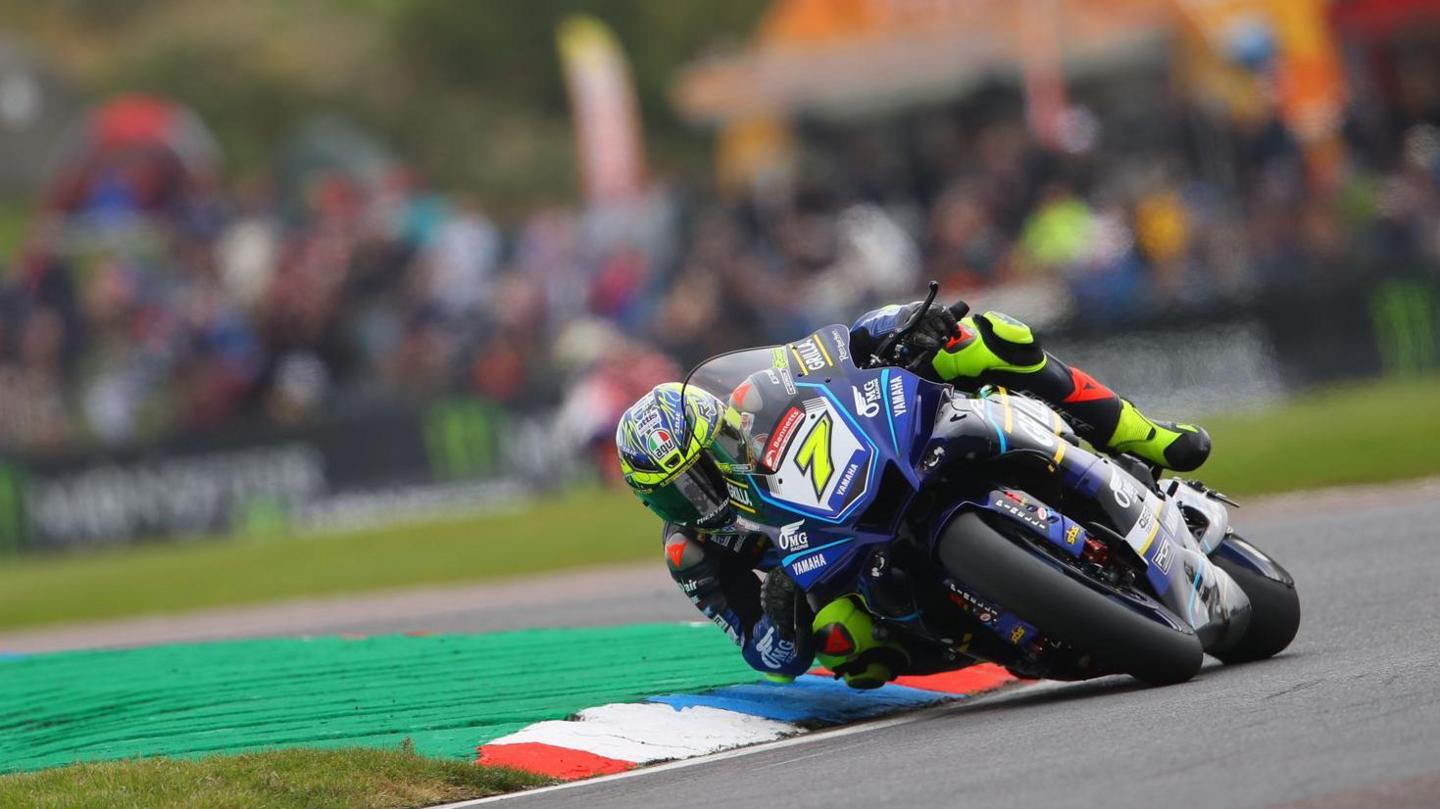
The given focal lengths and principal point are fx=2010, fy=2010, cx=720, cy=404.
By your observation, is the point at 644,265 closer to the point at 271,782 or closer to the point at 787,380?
the point at 787,380

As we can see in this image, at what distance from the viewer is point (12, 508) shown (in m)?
24.6

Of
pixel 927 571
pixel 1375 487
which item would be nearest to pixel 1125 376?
pixel 1375 487

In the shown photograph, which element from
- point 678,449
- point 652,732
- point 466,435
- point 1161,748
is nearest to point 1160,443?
point 678,449

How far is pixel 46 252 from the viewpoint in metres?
29.4

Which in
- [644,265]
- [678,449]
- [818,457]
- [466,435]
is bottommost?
[818,457]

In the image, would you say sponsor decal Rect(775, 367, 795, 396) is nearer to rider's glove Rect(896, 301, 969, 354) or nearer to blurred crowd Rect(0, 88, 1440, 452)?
rider's glove Rect(896, 301, 969, 354)

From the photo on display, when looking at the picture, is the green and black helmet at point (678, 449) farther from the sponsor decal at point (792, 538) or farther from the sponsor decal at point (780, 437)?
the sponsor decal at point (792, 538)

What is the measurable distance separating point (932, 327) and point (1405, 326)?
13189mm

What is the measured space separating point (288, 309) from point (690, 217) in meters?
5.56

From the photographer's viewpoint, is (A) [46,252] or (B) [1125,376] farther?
(A) [46,252]

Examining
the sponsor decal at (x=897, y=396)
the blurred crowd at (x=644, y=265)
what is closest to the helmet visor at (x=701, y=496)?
the sponsor decal at (x=897, y=396)

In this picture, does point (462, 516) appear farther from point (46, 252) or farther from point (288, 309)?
point (46, 252)

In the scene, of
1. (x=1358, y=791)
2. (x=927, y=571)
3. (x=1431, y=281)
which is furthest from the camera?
(x=1431, y=281)

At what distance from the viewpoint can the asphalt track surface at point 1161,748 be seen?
4.96m
